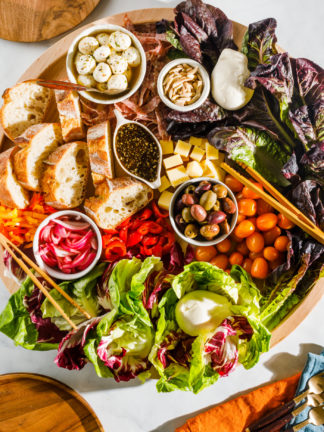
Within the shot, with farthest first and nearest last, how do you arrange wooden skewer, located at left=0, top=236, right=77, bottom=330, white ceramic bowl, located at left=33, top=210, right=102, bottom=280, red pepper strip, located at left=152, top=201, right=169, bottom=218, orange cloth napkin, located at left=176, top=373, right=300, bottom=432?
orange cloth napkin, located at left=176, top=373, right=300, bottom=432
red pepper strip, located at left=152, top=201, right=169, bottom=218
white ceramic bowl, located at left=33, top=210, right=102, bottom=280
wooden skewer, located at left=0, top=236, right=77, bottom=330

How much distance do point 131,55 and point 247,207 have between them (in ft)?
2.60

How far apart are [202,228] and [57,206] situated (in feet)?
2.13

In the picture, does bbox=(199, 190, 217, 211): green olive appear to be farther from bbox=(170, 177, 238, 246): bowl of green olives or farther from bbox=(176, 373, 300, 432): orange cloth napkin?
bbox=(176, 373, 300, 432): orange cloth napkin

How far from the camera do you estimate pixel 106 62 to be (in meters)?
1.73

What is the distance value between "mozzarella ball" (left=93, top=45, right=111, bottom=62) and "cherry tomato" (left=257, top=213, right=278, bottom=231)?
93 cm

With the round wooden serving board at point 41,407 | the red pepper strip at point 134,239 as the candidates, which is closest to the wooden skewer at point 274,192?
the red pepper strip at point 134,239

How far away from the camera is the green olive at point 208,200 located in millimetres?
1626

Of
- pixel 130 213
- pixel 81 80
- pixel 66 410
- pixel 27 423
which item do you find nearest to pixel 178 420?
pixel 66 410

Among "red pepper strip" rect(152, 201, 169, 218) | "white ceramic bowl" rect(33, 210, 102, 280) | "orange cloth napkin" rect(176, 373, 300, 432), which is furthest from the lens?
"orange cloth napkin" rect(176, 373, 300, 432)

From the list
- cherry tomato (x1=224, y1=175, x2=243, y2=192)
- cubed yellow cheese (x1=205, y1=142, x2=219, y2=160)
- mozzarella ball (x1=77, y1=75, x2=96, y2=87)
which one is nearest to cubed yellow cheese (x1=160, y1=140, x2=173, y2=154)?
cubed yellow cheese (x1=205, y1=142, x2=219, y2=160)

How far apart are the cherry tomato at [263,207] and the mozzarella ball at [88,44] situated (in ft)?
3.10

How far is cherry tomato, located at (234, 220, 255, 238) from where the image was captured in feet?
5.68

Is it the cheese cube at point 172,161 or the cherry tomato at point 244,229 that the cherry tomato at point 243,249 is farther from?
the cheese cube at point 172,161

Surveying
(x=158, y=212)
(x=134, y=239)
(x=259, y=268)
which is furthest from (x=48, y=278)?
(x=259, y=268)
